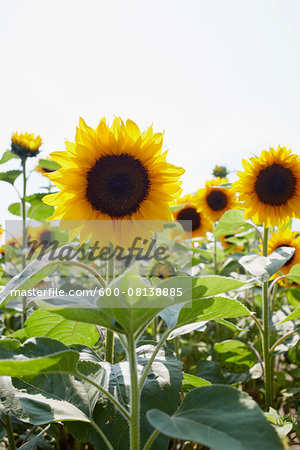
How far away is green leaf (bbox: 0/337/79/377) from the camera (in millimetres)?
564

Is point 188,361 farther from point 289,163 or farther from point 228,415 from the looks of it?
point 228,415

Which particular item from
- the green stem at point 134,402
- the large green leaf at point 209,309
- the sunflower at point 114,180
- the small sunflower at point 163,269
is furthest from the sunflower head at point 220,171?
the green stem at point 134,402

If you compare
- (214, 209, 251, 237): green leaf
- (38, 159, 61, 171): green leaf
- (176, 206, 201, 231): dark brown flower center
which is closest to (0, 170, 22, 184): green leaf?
(38, 159, 61, 171): green leaf

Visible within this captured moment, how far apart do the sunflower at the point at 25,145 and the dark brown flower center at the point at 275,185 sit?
1.11 meters

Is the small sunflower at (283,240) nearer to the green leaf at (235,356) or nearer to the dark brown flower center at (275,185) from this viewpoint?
the dark brown flower center at (275,185)

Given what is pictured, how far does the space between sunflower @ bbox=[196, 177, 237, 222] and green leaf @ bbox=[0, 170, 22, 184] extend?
121 centimetres

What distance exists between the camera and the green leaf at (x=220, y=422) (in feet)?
1.54

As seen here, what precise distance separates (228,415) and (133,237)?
25.7 inches

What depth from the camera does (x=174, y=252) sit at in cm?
255

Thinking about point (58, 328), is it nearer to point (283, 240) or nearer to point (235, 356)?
point (235, 356)

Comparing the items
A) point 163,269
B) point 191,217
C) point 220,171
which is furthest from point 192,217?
point 163,269

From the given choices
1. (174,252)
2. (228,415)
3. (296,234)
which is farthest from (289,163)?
(228,415)

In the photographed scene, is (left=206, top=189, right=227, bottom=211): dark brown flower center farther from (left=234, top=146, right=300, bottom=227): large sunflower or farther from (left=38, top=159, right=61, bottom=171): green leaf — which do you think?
(left=38, top=159, right=61, bottom=171): green leaf

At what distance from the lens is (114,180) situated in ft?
3.73
